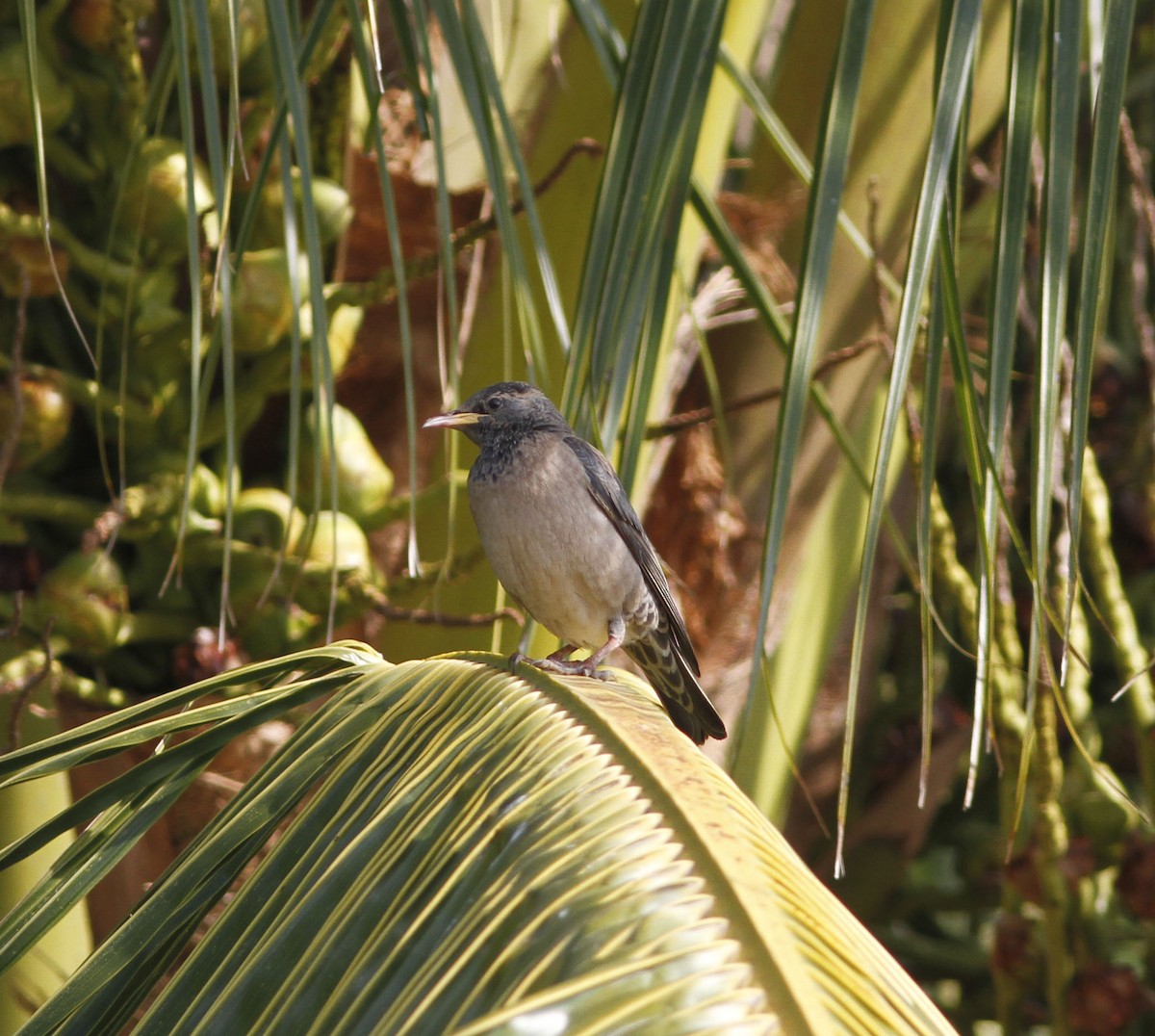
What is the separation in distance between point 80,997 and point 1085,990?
3094 mm

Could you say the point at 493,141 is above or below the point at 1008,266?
above

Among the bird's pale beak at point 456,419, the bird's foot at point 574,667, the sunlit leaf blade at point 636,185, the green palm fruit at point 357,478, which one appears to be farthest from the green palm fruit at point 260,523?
the sunlit leaf blade at point 636,185

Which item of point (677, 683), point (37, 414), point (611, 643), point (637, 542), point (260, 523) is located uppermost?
point (37, 414)

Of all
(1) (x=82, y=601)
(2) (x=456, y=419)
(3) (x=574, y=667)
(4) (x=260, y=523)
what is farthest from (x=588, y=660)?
(1) (x=82, y=601)

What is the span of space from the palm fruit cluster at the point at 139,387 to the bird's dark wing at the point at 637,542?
0.48 metres

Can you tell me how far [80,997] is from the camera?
1438 millimetres

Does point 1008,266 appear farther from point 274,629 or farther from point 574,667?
point 274,629

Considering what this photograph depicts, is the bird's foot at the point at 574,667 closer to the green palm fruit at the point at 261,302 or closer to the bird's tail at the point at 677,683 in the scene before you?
the bird's tail at the point at 677,683

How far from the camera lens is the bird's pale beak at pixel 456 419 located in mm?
2850

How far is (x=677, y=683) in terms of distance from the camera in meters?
3.21

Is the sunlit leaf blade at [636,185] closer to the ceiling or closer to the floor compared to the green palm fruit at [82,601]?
closer to the ceiling

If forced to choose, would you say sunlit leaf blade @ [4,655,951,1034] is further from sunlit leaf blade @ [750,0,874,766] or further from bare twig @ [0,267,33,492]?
bare twig @ [0,267,33,492]

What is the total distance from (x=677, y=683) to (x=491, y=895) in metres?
2.10

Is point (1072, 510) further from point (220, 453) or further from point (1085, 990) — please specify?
point (1085, 990)
